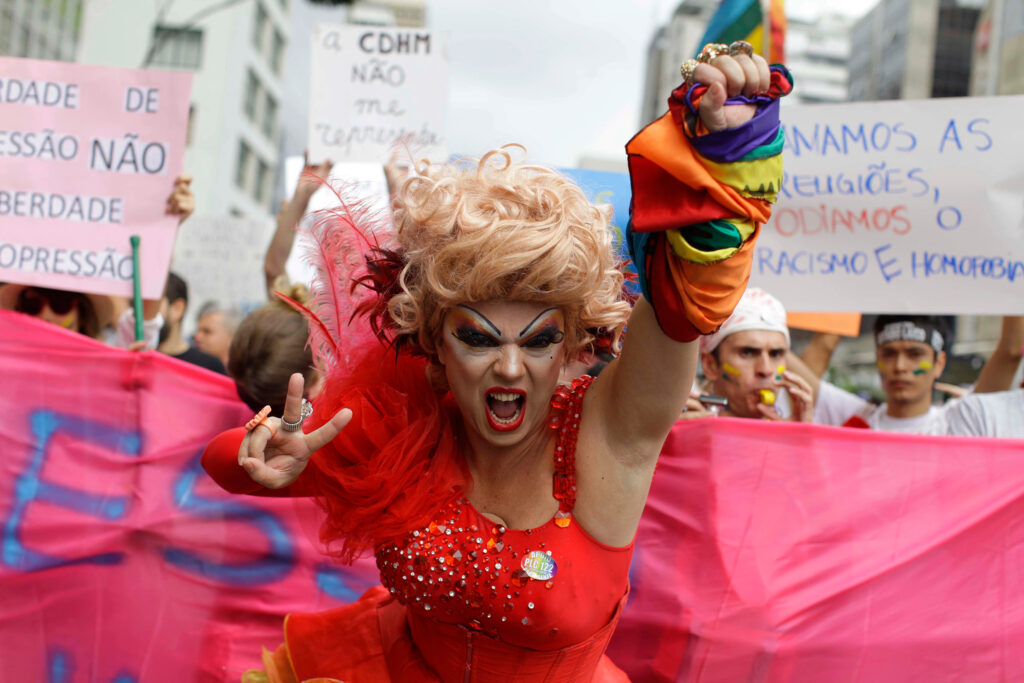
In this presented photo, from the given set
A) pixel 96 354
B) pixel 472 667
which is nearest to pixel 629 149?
pixel 472 667

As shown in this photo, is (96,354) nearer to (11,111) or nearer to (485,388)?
(11,111)

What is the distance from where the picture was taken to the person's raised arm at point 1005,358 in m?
3.38

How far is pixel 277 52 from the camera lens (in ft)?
104

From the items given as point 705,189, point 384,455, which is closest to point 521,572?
point 384,455

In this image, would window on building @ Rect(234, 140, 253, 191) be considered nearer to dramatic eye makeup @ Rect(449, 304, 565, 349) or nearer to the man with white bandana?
the man with white bandana

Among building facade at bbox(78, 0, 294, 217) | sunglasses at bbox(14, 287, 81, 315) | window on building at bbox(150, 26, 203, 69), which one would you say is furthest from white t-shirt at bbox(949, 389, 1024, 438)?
window on building at bbox(150, 26, 203, 69)

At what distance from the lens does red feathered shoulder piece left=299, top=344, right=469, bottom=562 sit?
5.95 ft

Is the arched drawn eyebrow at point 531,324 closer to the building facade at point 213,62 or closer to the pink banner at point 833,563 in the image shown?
the pink banner at point 833,563

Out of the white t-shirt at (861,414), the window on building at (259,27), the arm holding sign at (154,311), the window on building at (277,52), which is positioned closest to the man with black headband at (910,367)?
the white t-shirt at (861,414)

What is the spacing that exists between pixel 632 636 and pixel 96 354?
6.34 ft

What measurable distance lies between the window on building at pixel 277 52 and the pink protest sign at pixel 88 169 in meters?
29.8

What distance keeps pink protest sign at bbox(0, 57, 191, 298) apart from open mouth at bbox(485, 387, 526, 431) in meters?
1.97

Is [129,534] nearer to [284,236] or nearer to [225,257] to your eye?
[284,236]

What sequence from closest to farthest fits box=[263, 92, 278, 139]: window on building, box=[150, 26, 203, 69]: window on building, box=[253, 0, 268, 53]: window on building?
1. box=[150, 26, 203, 69]: window on building
2. box=[253, 0, 268, 53]: window on building
3. box=[263, 92, 278, 139]: window on building
